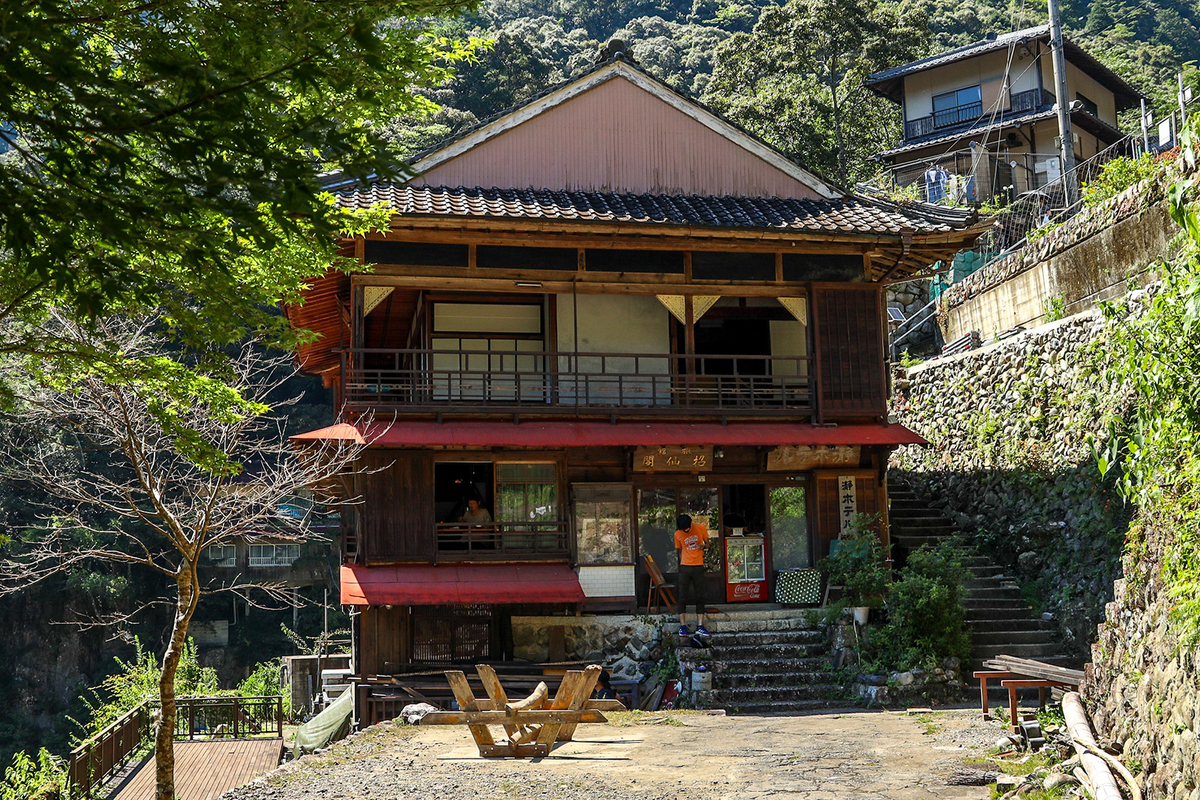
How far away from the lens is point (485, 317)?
61.9ft

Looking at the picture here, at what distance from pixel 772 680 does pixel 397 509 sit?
641 centimetres

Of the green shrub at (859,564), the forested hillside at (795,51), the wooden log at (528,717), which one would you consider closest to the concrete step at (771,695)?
the green shrub at (859,564)

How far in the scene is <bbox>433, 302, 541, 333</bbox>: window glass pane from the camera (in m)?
18.7

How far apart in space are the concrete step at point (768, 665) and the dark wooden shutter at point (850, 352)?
4.54m

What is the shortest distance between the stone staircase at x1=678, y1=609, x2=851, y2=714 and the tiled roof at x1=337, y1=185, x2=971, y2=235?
21.3ft

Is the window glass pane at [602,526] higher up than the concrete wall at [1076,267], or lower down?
lower down

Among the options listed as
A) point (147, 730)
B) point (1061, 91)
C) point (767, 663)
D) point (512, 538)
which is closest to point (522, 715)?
point (767, 663)

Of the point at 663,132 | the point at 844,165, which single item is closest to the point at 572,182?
the point at 663,132

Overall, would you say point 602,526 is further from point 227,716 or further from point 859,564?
point 227,716

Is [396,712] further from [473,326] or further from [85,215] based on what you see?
[85,215]

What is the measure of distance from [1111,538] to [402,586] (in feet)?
35.6

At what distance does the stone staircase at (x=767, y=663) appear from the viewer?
15.1m

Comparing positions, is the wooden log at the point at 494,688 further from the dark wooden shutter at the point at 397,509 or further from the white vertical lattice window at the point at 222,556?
the white vertical lattice window at the point at 222,556

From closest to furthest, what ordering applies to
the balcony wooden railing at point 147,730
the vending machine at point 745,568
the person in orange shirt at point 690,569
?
the balcony wooden railing at point 147,730
the person in orange shirt at point 690,569
the vending machine at point 745,568
